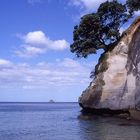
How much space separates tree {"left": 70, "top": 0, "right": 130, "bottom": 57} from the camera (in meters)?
55.8

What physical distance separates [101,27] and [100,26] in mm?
250

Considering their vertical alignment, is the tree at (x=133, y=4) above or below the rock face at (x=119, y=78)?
above

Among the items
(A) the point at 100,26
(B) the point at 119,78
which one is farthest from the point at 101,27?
→ (B) the point at 119,78

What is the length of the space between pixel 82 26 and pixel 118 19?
5.54m

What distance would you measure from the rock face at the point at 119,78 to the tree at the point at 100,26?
14.3ft

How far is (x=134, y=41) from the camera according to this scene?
1773 inches

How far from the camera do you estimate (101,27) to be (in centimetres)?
5644

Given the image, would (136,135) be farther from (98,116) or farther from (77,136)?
(98,116)

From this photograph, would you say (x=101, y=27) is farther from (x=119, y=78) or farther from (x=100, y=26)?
(x=119, y=78)

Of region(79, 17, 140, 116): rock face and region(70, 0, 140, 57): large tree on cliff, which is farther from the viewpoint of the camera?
region(70, 0, 140, 57): large tree on cliff

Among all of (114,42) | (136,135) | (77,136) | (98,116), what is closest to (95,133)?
(77,136)

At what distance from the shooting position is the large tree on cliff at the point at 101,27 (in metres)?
55.8

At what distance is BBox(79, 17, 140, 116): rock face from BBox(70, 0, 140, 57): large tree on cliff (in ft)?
14.1

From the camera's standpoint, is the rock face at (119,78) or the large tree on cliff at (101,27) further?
the large tree on cliff at (101,27)
